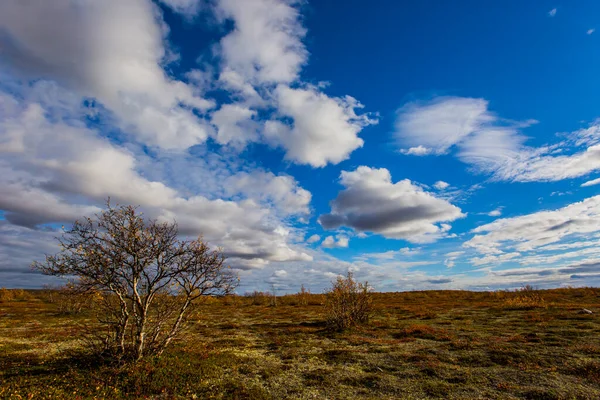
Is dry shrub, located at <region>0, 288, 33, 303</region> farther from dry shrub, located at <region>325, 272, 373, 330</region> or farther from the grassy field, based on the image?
dry shrub, located at <region>325, 272, 373, 330</region>

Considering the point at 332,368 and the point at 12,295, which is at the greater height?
the point at 12,295

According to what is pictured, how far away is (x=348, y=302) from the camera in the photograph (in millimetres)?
32031

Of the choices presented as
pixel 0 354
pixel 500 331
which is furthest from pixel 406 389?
pixel 0 354

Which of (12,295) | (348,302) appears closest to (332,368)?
(348,302)

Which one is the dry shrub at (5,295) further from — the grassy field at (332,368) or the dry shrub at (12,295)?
the grassy field at (332,368)

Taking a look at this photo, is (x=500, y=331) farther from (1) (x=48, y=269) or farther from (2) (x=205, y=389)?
(1) (x=48, y=269)

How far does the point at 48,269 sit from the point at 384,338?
2341 cm

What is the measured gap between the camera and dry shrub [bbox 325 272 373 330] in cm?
3122

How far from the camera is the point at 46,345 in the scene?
2261 centimetres

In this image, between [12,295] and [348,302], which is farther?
[12,295]

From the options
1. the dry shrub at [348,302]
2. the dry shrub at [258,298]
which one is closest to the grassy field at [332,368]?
the dry shrub at [348,302]

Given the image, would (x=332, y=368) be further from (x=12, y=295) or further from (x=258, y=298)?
(x=12, y=295)

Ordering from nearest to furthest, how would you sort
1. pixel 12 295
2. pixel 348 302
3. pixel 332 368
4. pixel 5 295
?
pixel 332 368
pixel 348 302
pixel 5 295
pixel 12 295

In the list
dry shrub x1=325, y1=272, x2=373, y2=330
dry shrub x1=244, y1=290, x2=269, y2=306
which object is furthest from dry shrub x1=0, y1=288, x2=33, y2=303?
dry shrub x1=325, y1=272, x2=373, y2=330
